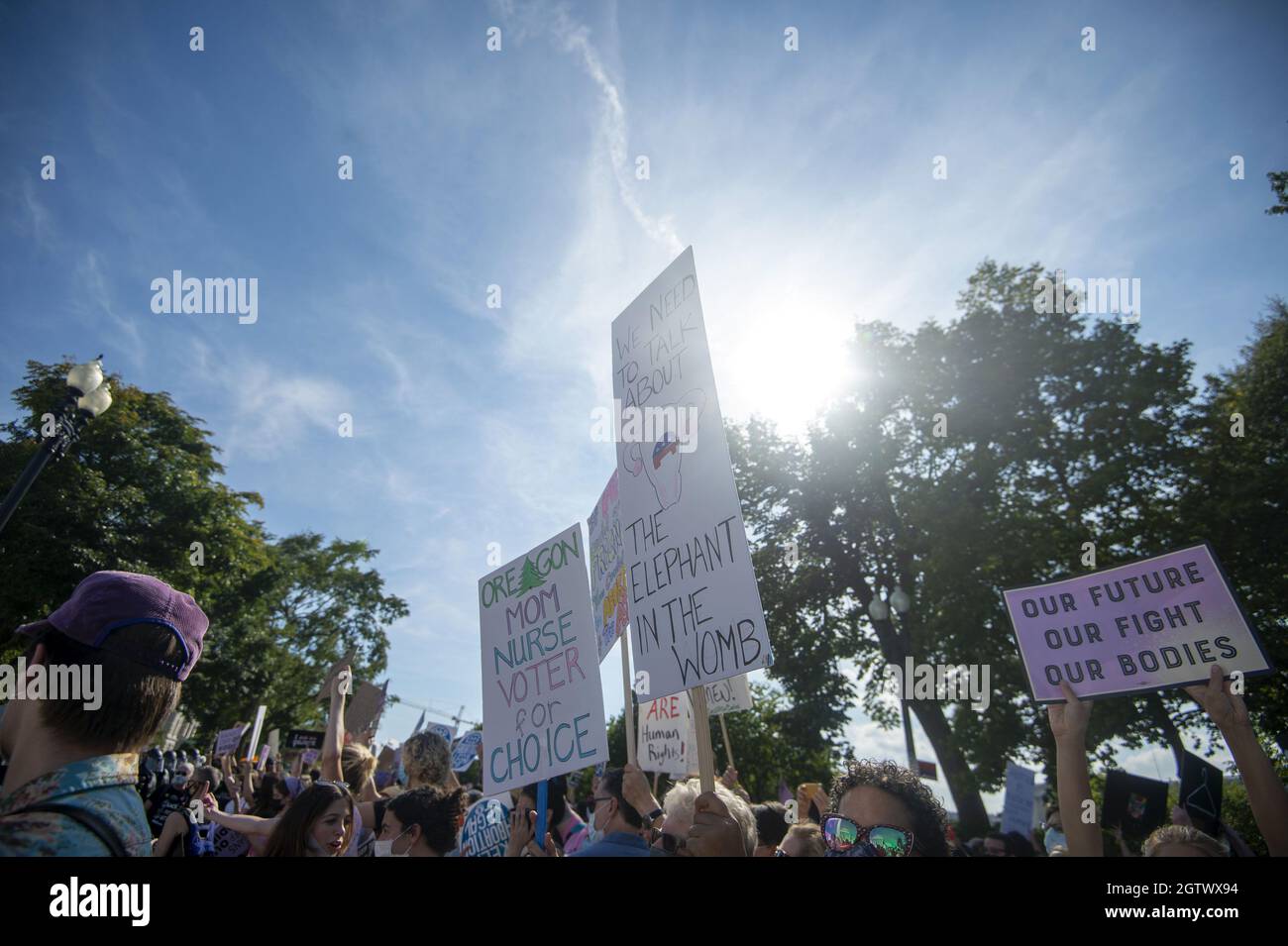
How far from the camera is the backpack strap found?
1.39m

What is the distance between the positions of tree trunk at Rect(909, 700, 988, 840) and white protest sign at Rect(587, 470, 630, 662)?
15561 mm

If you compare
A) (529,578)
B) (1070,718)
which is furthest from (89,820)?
(1070,718)

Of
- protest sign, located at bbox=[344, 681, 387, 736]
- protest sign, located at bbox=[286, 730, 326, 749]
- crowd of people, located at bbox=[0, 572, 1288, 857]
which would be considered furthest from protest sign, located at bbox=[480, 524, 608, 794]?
protest sign, located at bbox=[286, 730, 326, 749]

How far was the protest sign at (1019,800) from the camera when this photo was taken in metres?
9.95

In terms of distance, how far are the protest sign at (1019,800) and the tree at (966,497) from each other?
5112 millimetres

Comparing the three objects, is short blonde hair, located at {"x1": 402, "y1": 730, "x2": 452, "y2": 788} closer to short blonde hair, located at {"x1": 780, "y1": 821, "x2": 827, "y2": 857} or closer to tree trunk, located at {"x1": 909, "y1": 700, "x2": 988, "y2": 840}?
short blonde hair, located at {"x1": 780, "y1": 821, "x2": 827, "y2": 857}

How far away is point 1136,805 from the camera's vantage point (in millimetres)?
6570

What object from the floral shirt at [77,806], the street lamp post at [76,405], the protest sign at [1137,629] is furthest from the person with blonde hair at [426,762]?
the street lamp post at [76,405]

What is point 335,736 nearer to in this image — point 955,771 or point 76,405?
point 76,405

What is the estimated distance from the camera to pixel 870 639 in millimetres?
20453

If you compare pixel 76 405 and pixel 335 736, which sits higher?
pixel 76 405

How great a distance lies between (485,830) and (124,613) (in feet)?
11.9
